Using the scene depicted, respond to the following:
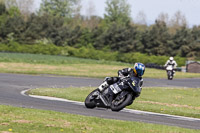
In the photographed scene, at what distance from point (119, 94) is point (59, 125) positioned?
10.6 ft

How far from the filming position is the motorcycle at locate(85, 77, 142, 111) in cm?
1203

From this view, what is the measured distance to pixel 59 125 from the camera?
31.5 feet

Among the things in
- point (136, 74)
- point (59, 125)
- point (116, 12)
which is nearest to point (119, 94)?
point (136, 74)

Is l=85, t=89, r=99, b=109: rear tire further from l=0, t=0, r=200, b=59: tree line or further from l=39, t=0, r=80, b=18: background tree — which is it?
l=39, t=0, r=80, b=18: background tree

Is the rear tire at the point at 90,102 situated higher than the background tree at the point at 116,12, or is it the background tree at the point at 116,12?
the background tree at the point at 116,12

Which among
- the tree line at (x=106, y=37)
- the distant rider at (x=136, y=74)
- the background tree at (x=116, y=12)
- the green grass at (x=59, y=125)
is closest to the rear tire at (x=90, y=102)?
the distant rider at (x=136, y=74)

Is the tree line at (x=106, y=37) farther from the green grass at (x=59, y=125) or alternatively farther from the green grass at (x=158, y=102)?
the green grass at (x=59, y=125)

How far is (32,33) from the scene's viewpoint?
89.8m

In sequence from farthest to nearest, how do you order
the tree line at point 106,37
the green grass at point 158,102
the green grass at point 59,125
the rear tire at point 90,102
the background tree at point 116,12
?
the background tree at point 116,12 < the tree line at point 106,37 < the green grass at point 158,102 < the rear tire at point 90,102 < the green grass at point 59,125

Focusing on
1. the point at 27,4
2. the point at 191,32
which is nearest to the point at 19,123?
the point at 191,32

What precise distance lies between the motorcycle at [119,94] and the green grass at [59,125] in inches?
60.2

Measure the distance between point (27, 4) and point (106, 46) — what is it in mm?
73254

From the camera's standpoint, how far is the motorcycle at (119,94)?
12.0m

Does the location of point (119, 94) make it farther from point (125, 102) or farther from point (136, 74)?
point (136, 74)
